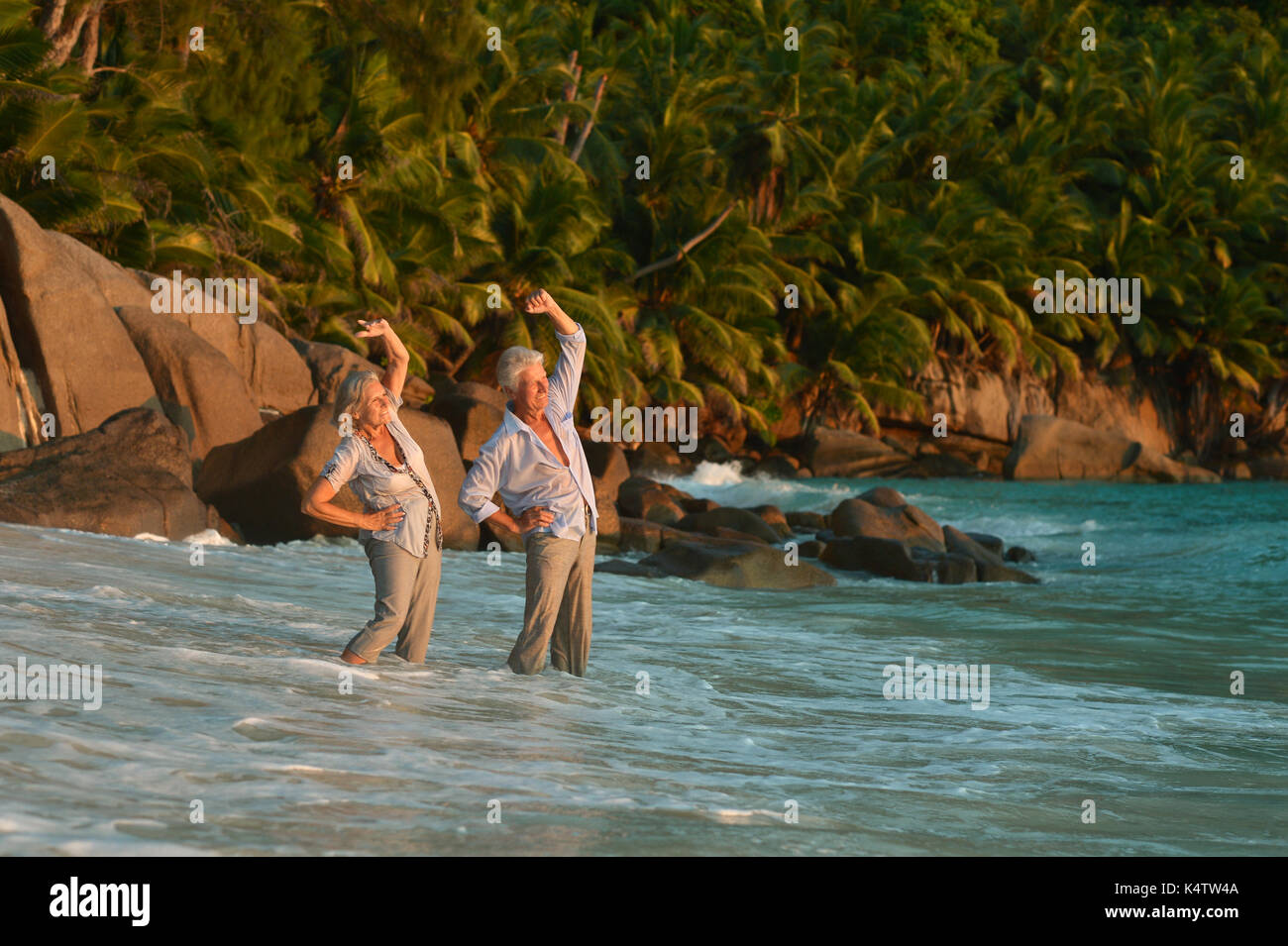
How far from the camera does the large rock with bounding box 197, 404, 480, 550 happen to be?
13.2 m

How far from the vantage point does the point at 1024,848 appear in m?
4.32

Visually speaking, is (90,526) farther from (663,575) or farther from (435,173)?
(435,173)

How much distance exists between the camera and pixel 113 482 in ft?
38.8

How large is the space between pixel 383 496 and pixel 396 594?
47 cm

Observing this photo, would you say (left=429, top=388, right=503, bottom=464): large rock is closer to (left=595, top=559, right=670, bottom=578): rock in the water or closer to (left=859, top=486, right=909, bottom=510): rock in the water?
(left=595, top=559, right=670, bottom=578): rock in the water

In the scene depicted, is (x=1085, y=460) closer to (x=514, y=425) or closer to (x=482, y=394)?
(x=482, y=394)

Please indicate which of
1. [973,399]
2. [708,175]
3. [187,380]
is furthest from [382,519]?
[973,399]

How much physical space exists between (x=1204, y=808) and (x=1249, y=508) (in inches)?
918

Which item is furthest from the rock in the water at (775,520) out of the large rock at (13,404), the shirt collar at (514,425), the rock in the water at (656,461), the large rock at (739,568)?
the shirt collar at (514,425)

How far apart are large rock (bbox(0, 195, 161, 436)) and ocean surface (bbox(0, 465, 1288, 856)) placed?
147 inches

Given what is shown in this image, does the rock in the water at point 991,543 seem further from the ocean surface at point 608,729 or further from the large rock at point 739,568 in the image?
the ocean surface at point 608,729

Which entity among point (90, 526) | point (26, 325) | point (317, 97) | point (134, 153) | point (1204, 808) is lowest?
point (1204, 808)
